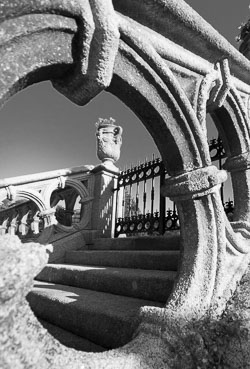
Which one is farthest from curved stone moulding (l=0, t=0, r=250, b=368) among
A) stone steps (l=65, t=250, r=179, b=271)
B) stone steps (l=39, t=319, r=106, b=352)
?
stone steps (l=65, t=250, r=179, b=271)

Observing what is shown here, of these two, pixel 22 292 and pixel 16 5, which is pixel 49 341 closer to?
pixel 22 292

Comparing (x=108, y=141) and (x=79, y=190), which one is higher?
(x=108, y=141)

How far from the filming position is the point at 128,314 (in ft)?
6.95

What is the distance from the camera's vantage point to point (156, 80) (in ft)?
6.75

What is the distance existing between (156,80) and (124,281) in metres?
1.91

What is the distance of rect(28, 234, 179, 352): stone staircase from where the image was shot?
2162mm

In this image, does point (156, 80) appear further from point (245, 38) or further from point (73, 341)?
point (245, 38)

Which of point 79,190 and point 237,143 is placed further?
point 79,190

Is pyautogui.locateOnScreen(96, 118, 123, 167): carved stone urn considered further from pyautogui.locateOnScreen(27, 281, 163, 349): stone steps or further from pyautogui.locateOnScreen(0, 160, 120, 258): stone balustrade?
pyautogui.locateOnScreen(27, 281, 163, 349): stone steps

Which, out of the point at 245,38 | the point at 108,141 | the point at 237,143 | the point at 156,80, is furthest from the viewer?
the point at 108,141

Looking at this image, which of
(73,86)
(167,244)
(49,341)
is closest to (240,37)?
(167,244)

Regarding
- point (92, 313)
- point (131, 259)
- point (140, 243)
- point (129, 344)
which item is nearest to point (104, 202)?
point (140, 243)

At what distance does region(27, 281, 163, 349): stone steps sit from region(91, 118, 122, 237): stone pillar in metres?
2.57

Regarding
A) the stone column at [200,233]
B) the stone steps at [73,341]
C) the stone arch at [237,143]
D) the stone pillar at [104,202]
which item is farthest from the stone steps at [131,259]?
the stone steps at [73,341]
